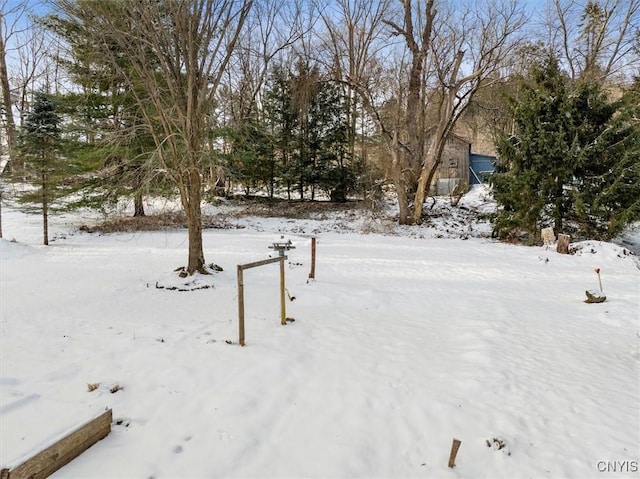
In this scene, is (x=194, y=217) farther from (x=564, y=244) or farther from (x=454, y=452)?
(x=564, y=244)

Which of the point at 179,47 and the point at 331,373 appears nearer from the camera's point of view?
the point at 331,373

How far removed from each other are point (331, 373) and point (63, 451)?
91.4 inches

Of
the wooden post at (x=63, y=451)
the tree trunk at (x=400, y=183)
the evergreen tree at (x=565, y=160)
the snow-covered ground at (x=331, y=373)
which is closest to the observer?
the wooden post at (x=63, y=451)

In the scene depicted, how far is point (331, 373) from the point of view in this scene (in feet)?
12.6

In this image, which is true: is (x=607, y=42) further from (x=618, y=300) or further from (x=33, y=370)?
(x=33, y=370)

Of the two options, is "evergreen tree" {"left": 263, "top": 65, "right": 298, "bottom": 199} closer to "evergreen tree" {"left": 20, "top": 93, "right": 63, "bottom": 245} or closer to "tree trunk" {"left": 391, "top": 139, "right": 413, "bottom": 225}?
"tree trunk" {"left": 391, "top": 139, "right": 413, "bottom": 225}

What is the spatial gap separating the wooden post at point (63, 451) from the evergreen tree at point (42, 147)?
454 inches

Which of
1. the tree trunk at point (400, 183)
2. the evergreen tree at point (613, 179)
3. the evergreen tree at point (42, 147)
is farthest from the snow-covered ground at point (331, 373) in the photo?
the tree trunk at point (400, 183)

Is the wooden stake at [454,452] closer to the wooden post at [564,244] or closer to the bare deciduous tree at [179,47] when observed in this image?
the bare deciduous tree at [179,47]

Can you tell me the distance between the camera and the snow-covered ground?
2633 millimetres

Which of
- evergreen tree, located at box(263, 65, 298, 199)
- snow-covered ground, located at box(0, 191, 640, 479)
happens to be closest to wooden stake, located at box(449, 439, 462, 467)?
snow-covered ground, located at box(0, 191, 640, 479)

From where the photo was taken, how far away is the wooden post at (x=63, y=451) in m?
2.02

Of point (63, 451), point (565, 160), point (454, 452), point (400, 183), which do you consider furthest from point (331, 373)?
point (400, 183)

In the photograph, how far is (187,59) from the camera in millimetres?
6961
